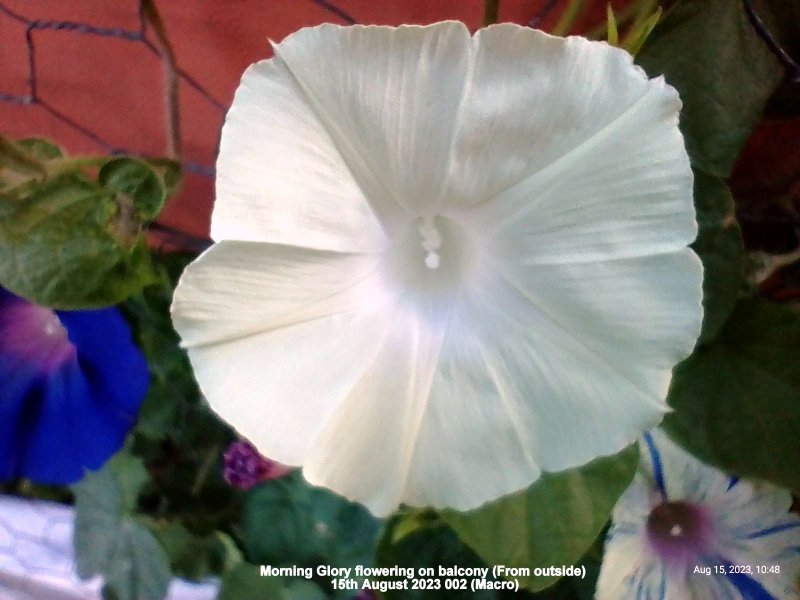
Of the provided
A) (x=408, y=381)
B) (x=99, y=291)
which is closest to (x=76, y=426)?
(x=99, y=291)

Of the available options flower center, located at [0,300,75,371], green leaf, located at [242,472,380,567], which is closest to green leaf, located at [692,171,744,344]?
green leaf, located at [242,472,380,567]

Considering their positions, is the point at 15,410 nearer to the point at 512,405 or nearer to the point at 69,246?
the point at 69,246

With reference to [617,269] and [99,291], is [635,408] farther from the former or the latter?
[99,291]

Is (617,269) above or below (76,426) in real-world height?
above

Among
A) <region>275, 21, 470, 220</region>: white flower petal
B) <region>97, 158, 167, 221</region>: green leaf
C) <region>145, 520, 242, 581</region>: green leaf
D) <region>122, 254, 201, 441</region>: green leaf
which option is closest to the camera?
<region>275, 21, 470, 220</region>: white flower petal

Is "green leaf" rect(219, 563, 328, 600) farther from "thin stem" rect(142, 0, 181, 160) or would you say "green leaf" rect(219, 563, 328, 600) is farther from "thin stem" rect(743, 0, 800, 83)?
"thin stem" rect(743, 0, 800, 83)

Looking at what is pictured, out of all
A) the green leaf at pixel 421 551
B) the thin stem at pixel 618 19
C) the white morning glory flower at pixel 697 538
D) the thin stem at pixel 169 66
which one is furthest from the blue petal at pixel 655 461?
the thin stem at pixel 169 66
